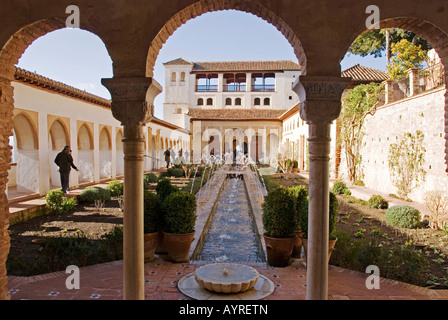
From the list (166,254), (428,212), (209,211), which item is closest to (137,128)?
(166,254)

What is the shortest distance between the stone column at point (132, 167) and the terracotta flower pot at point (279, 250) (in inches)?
94.8

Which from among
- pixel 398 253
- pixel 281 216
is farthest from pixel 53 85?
pixel 398 253

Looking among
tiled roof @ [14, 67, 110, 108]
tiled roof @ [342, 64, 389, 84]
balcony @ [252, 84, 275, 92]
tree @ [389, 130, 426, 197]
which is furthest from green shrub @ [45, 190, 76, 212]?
balcony @ [252, 84, 275, 92]

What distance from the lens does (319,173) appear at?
3479mm

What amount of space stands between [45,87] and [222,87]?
31981mm

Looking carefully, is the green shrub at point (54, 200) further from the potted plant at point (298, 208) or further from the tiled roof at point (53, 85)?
the potted plant at point (298, 208)

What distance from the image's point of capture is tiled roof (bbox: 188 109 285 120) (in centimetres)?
3638

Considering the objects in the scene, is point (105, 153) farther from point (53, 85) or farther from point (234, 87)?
point (234, 87)

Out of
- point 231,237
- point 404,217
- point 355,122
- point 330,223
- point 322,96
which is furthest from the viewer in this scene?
point 355,122

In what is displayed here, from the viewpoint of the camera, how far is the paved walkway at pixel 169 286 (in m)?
4.21

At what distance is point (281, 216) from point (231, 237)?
109 inches

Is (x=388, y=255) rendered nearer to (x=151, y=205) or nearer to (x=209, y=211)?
(x=151, y=205)

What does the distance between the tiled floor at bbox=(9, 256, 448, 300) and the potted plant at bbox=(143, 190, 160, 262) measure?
0.29 m

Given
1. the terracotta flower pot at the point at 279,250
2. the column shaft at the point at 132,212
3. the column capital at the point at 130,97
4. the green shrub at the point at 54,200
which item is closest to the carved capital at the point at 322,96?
the column capital at the point at 130,97
